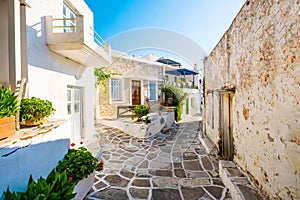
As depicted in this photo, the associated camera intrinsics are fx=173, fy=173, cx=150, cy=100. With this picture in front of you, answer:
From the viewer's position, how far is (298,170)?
2.27 metres

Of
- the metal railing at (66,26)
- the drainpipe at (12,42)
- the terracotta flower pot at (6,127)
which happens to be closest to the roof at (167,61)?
the metal railing at (66,26)

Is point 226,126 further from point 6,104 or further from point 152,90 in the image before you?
point 152,90

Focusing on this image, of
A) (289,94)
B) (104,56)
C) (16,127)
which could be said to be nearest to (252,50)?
(289,94)

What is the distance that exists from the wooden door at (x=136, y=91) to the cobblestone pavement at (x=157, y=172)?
6937mm

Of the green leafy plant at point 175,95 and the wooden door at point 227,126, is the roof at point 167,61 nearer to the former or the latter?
the green leafy plant at point 175,95

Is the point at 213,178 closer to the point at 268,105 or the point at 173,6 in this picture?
the point at 268,105

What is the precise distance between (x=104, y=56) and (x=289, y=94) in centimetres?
597

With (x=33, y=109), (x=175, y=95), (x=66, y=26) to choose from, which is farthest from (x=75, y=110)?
(x=175, y=95)

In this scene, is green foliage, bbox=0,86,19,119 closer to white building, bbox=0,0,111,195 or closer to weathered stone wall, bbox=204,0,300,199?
white building, bbox=0,0,111,195

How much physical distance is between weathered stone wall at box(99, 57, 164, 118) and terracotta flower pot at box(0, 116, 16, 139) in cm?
1004

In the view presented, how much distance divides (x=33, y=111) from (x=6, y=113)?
0.73 m

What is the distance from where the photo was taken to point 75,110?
6906 mm

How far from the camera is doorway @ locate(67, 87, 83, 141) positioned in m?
6.49

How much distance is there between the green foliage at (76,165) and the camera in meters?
3.29
